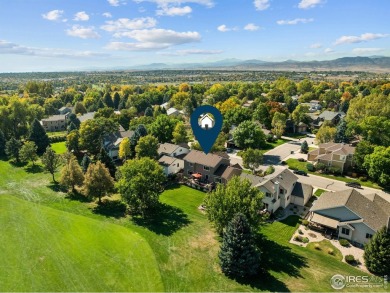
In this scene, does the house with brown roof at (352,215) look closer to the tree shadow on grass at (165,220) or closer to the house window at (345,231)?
the house window at (345,231)

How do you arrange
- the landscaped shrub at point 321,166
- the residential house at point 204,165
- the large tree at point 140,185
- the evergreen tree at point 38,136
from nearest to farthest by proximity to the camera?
the large tree at point 140,185 < the residential house at point 204,165 < the landscaped shrub at point 321,166 < the evergreen tree at point 38,136

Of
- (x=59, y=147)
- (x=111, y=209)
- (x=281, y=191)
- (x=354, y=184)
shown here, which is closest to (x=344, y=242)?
(x=281, y=191)

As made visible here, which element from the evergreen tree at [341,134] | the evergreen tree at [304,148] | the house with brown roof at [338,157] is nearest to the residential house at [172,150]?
the house with brown roof at [338,157]

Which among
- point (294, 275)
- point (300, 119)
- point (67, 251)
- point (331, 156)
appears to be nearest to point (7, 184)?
point (67, 251)

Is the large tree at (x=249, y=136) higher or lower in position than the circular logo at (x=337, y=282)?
higher

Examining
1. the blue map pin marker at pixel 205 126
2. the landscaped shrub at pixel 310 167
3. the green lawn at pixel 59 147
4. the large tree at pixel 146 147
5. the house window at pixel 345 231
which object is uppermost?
the blue map pin marker at pixel 205 126

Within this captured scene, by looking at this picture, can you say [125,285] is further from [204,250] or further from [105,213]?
[105,213]

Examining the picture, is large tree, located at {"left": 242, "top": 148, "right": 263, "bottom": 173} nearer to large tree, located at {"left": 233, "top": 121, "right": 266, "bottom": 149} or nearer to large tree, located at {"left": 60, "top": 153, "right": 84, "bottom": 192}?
large tree, located at {"left": 233, "top": 121, "right": 266, "bottom": 149}
